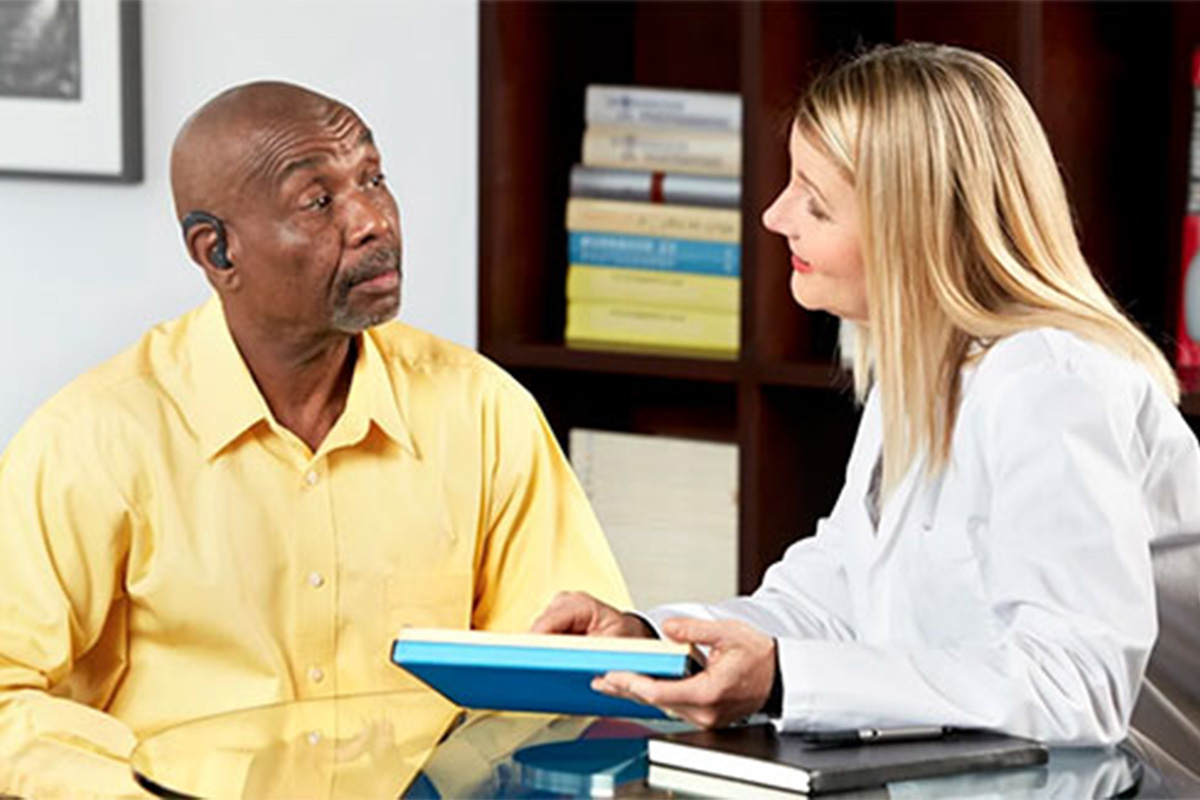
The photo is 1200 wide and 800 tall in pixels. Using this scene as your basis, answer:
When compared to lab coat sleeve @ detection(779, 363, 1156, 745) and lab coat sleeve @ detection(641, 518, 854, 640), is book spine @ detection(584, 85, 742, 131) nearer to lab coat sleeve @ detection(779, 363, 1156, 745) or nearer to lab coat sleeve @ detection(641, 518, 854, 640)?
lab coat sleeve @ detection(641, 518, 854, 640)

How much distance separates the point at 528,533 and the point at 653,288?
35.6 inches

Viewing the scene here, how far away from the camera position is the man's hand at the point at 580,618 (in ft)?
6.83

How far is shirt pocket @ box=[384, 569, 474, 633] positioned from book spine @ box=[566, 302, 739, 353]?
92 cm

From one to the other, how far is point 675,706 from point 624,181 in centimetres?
157

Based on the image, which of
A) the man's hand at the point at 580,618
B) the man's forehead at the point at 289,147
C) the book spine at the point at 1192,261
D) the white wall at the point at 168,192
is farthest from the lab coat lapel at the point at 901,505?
the white wall at the point at 168,192

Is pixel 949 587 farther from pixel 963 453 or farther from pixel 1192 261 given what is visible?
pixel 1192 261

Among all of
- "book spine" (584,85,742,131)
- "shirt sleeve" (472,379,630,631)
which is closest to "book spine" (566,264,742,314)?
"book spine" (584,85,742,131)

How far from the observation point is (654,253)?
10.9 ft

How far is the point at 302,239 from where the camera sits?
92.5 inches

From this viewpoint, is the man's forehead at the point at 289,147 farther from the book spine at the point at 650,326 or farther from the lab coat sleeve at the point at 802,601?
the book spine at the point at 650,326

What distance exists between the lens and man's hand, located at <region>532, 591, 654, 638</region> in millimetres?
2082

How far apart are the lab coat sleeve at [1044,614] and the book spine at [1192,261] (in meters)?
1.14

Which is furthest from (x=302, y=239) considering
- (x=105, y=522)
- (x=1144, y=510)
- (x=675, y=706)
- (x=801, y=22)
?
(x=801, y=22)

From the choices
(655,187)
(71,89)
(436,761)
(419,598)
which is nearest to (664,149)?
(655,187)
